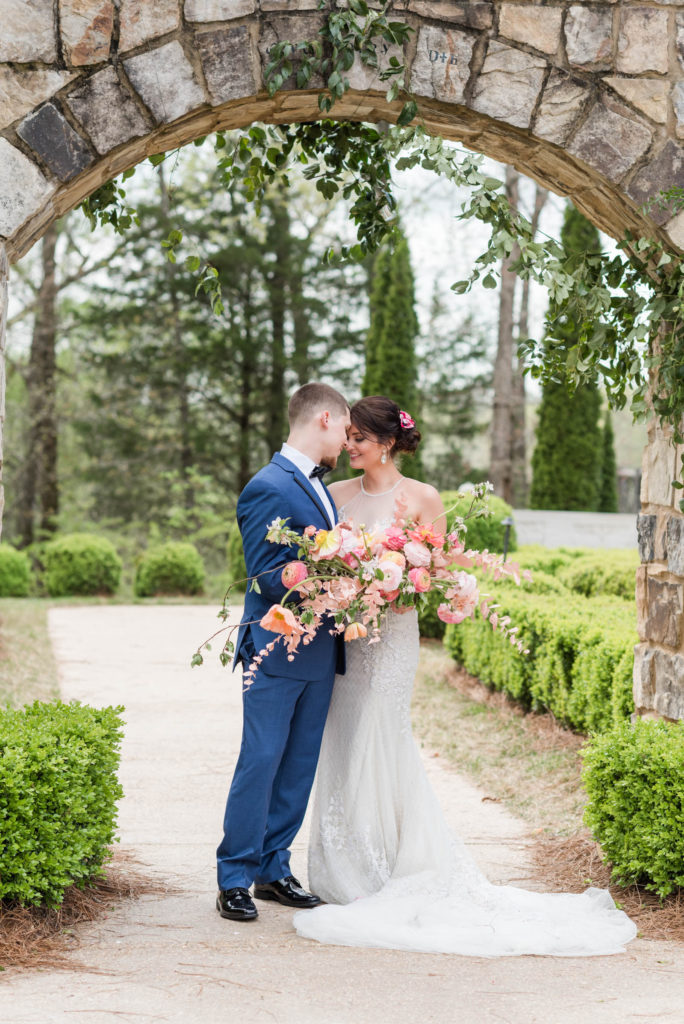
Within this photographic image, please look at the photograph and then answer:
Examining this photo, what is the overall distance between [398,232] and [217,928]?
3.03 meters

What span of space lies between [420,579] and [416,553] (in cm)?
9

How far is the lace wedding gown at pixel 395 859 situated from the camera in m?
3.06

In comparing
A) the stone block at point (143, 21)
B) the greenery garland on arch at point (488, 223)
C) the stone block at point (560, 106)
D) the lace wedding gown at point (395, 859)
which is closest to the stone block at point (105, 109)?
the stone block at point (143, 21)

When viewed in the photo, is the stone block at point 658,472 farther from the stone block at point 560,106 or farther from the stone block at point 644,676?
the stone block at point 560,106

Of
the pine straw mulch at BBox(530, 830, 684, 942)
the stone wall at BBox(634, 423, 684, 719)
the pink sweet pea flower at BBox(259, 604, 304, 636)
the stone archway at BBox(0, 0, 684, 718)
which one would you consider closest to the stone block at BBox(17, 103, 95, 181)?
the stone archway at BBox(0, 0, 684, 718)

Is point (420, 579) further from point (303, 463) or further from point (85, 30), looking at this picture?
point (85, 30)

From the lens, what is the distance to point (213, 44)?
3.39 m

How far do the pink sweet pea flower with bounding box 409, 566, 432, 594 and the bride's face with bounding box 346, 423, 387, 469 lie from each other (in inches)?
24.2

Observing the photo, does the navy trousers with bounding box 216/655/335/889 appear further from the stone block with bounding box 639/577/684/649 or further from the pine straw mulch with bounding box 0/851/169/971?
the stone block with bounding box 639/577/684/649

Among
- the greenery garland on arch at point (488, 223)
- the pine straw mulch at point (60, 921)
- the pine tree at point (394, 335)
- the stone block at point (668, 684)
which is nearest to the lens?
the pine straw mulch at point (60, 921)

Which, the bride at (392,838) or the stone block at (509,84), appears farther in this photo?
the stone block at (509,84)

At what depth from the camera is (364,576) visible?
3.18 m

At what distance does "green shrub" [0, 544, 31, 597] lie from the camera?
14.4m

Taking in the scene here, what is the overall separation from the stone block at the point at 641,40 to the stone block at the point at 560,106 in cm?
18
